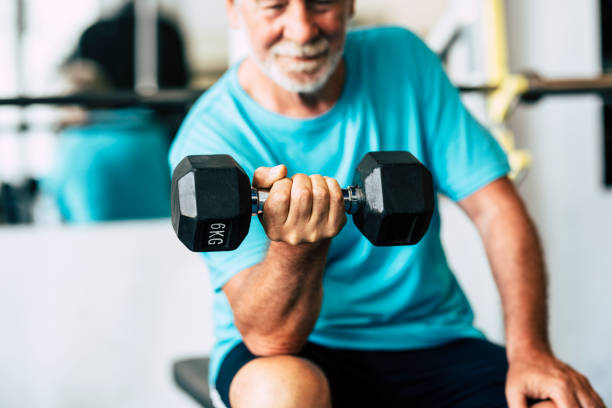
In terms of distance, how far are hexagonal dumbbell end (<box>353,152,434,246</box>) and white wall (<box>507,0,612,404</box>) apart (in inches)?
72.9

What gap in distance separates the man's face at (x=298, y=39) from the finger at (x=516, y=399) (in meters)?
0.63

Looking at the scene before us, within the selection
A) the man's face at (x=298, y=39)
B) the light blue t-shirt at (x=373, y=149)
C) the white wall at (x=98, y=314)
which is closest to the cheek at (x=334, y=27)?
the man's face at (x=298, y=39)

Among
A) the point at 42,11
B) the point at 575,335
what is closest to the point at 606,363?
the point at 575,335

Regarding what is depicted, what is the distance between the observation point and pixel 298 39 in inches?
46.8

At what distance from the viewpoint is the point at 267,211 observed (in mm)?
812

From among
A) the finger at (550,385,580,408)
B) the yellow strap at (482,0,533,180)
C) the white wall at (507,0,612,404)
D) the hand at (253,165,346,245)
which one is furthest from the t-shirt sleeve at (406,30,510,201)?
the white wall at (507,0,612,404)

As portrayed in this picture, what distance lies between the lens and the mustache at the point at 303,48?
120cm

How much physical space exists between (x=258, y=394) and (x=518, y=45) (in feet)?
6.73

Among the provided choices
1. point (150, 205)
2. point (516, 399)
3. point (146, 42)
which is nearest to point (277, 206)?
point (516, 399)

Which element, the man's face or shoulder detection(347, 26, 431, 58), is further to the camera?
shoulder detection(347, 26, 431, 58)

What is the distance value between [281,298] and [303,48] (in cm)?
48

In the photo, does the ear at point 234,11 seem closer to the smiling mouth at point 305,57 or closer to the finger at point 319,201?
the smiling mouth at point 305,57

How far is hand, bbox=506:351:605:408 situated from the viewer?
1.06 m

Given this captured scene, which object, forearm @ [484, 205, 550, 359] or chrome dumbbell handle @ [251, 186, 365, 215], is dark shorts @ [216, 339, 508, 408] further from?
chrome dumbbell handle @ [251, 186, 365, 215]
